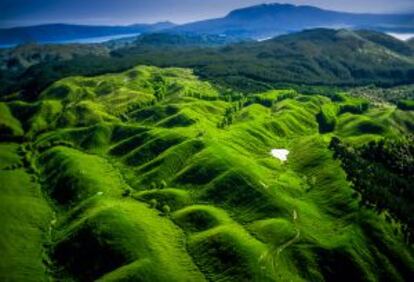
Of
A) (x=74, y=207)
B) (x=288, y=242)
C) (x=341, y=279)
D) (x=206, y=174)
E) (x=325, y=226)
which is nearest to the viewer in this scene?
(x=341, y=279)

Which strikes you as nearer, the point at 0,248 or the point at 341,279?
the point at 341,279

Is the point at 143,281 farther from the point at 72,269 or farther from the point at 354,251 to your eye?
the point at 354,251

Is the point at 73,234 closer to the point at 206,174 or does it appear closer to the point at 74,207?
the point at 74,207

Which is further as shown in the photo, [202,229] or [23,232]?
[23,232]

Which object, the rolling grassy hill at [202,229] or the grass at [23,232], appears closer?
the rolling grassy hill at [202,229]

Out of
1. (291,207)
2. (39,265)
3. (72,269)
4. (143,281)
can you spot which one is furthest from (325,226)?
(39,265)

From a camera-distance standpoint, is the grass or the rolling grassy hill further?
the grass

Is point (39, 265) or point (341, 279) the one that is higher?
point (39, 265)

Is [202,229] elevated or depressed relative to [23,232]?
elevated

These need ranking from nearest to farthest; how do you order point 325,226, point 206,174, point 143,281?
point 143,281, point 325,226, point 206,174
